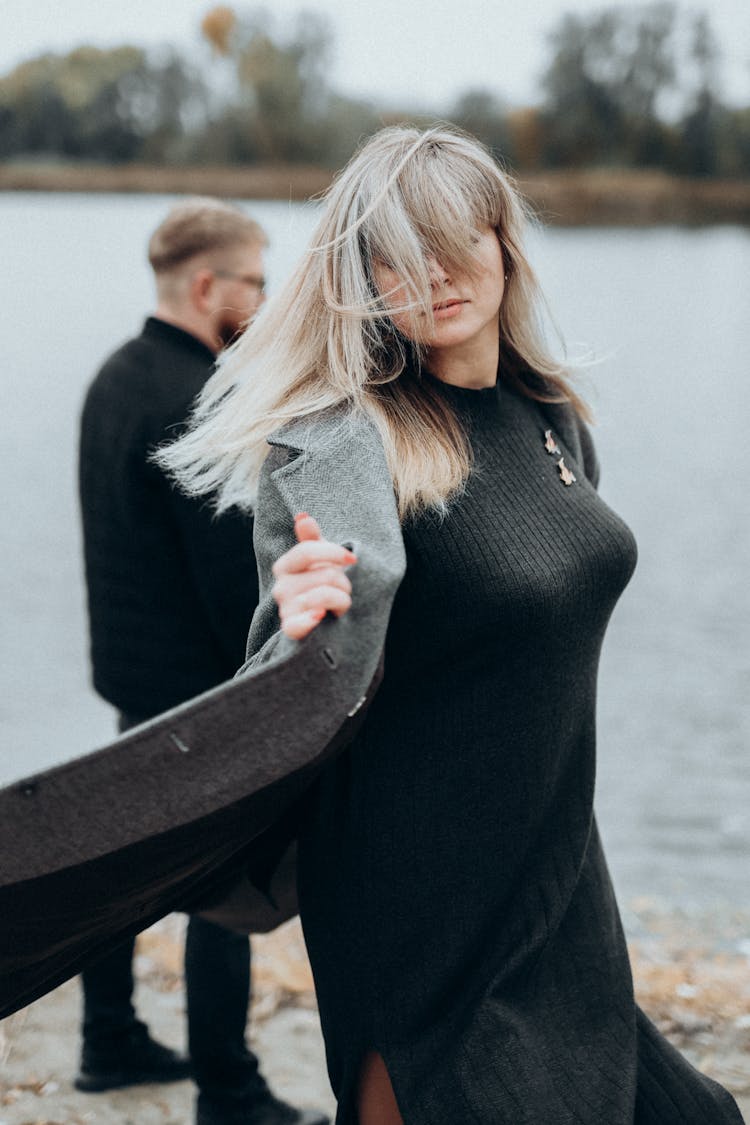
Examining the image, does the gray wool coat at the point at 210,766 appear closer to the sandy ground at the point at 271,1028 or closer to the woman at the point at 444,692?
the woman at the point at 444,692

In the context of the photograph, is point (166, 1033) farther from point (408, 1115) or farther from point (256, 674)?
point (256, 674)

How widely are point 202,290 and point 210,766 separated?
5.83 feet

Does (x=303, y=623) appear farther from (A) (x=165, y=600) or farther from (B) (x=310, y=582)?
(A) (x=165, y=600)

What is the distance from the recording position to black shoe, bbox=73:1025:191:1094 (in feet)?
10.0

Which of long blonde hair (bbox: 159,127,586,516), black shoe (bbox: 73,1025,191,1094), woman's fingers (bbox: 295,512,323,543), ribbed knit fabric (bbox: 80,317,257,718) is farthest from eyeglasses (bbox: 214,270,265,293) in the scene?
black shoe (bbox: 73,1025,191,1094)

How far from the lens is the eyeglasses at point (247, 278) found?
313 cm

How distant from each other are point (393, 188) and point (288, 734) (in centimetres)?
79

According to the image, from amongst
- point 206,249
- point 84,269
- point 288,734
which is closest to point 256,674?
point 288,734

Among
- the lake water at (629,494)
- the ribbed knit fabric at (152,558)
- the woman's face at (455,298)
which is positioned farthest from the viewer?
the lake water at (629,494)

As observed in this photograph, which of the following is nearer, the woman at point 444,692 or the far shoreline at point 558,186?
the woman at point 444,692

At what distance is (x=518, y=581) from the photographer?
1.81 meters

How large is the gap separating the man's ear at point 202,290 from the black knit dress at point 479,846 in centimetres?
128

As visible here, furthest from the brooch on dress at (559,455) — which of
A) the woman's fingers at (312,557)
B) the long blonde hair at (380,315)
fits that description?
the woman's fingers at (312,557)

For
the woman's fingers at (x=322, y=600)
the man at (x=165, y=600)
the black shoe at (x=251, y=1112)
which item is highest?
the woman's fingers at (x=322, y=600)
